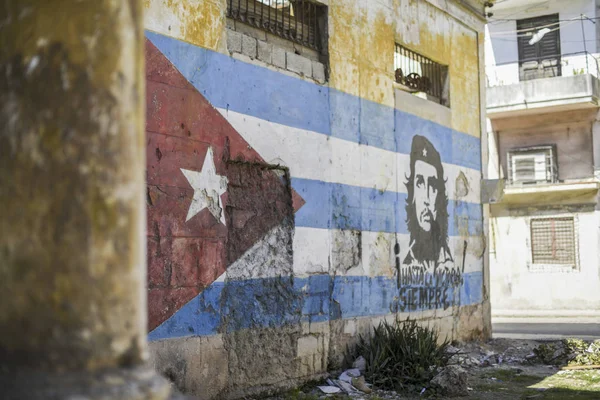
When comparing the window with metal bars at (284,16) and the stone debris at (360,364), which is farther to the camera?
the stone debris at (360,364)

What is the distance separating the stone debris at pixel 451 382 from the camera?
748cm

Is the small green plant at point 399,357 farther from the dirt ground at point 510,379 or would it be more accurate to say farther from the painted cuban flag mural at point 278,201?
the painted cuban flag mural at point 278,201

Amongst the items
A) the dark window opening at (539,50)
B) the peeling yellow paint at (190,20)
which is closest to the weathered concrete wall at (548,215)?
the dark window opening at (539,50)

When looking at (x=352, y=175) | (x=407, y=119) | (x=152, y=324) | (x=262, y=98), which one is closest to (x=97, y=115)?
(x=152, y=324)

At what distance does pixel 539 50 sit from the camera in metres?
21.9

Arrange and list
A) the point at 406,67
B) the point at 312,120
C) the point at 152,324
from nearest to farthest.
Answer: the point at 152,324 → the point at 312,120 → the point at 406,67

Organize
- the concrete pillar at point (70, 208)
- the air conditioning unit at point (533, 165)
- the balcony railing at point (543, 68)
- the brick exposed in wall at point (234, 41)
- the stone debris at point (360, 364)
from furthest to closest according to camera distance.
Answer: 1. the air conditioning unit at point (533, 165)
2. the balcony railing at point (543, 68)
3. the stone debris at point (360, 364)
4. the brick exposed in wall at point (234, 41)
5. the concrete pillar at point (70, 208)

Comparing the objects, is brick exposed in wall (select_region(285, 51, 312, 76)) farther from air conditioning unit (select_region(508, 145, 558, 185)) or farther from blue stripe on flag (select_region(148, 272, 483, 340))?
air conditioning unit (select_region(508, 145, 558, 185))

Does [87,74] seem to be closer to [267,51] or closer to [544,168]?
[267,51]

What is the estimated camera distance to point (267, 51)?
7348mm

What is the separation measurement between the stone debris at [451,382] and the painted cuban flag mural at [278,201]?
4.10 feet

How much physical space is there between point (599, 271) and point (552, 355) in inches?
432

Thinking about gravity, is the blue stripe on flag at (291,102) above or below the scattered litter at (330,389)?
above

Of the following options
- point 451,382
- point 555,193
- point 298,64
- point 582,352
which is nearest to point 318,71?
point 298,64
